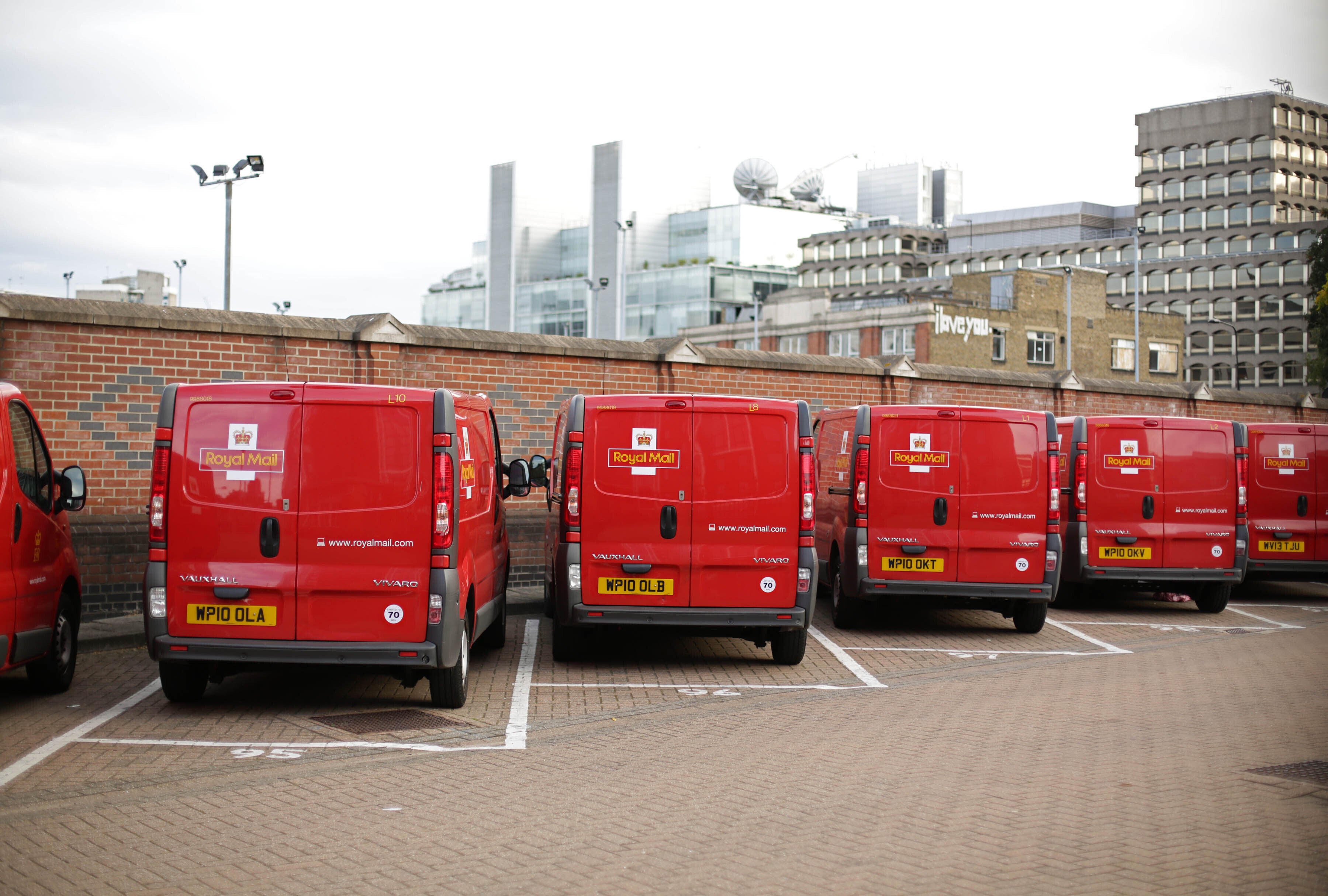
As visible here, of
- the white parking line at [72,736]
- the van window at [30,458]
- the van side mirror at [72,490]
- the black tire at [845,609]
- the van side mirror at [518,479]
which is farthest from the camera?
the black tire at [845,609]

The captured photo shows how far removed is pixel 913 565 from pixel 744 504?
3.08 m

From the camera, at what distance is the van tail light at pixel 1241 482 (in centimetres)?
1543

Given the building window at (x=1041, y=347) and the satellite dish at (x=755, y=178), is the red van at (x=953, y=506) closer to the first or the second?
the building window at (x=1041, y=347)

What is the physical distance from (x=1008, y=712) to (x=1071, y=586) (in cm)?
762

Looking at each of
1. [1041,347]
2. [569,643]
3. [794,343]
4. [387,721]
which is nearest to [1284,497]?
[569,643]

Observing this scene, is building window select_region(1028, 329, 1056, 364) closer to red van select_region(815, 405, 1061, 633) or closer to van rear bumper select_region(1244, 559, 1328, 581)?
van rear bumper select_region(1244, 559, 1328, 581)

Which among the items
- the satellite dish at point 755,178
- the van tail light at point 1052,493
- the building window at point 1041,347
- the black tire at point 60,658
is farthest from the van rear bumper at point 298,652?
the satellite dish at point 755,178

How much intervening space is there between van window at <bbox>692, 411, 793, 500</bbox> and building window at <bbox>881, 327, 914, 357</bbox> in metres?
67.2

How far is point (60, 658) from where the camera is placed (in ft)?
30.6

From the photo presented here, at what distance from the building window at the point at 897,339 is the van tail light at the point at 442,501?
69.8 metres

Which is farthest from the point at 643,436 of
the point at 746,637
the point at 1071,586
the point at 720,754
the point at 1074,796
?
the point at 1071,586

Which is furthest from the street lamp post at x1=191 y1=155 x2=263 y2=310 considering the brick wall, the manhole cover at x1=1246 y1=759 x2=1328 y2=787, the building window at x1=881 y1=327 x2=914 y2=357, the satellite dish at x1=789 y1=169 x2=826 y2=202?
the satellite dish at x1=789 y1=169 x2=826 y2=202

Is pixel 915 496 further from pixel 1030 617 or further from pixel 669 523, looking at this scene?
pixel 669 523

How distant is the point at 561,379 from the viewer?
16.6 meters
